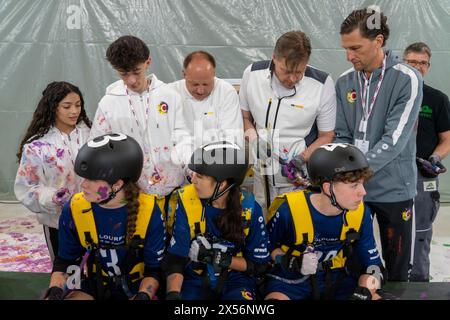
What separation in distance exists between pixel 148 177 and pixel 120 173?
52cm

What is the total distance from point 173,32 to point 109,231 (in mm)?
3846

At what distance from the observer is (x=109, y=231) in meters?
2.18

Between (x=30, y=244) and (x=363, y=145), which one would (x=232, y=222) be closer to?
(x=363, y=145)

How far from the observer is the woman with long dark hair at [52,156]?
2.67 meters

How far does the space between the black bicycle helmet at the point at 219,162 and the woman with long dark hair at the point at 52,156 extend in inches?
37.0

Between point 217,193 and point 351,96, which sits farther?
point 351,96

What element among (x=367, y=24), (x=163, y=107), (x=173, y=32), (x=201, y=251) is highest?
(x=173, y=32)

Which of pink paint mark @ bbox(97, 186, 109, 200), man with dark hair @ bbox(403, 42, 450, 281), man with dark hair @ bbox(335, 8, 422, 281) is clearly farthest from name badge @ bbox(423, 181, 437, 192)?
pink paint mark @ bbox(97, 186, 109, 200)

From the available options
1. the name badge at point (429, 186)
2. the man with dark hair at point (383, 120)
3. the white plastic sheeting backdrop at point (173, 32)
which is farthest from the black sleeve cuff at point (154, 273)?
the white plastic sheeting backdrop at point (173, 32)

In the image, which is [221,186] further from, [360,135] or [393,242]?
[393,242]

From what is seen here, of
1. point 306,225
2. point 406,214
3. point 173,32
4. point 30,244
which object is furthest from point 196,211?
point 173,32

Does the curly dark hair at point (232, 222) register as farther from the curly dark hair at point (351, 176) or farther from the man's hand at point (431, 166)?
the man's hand at point (431, 166)

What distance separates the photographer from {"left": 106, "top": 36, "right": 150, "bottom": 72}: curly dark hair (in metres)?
2.47
